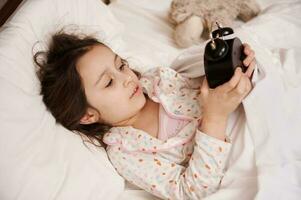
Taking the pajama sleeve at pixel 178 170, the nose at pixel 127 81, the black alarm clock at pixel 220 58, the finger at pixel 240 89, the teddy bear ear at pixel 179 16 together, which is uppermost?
the black alarm clock at pixel 220 58

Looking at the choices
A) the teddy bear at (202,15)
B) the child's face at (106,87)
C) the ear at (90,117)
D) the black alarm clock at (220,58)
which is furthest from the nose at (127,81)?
the teddy bear at (202,15)

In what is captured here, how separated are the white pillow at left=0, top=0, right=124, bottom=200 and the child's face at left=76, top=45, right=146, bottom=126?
10cm

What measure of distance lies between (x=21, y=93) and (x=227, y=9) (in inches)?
32.9

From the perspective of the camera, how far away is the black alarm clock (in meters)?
0.80

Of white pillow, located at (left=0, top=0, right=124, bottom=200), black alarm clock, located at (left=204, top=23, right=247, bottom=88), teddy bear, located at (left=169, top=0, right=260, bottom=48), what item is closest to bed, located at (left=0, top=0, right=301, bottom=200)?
white pillow, located at (left=0, top=0, right=124, bottom=200)

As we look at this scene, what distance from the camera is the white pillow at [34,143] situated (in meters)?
0.78

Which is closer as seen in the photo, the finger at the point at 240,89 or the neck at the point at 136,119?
the finger at the point at 240,89

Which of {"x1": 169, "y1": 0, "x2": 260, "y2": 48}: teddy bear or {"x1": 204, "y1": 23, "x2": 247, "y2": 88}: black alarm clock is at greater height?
{"x1": 204, "y1": 23, "x2": 247, "y2": 88}: black alarm clock

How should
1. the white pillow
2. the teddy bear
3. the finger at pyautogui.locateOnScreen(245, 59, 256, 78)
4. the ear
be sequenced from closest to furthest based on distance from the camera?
the white pillow
the finger at pyautogui.locateOnScreen(245, 59, 256, 78)
the ear
the teddy bear

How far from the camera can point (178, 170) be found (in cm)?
93

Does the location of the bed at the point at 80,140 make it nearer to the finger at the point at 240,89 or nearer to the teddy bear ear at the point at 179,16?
the finger at the point at 240,89

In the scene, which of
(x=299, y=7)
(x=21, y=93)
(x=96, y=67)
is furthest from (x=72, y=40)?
(x=299, y=7)

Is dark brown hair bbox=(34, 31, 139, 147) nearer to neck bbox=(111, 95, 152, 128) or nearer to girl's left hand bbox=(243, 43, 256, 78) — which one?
neck bbox=(111, 95, 152, 128)

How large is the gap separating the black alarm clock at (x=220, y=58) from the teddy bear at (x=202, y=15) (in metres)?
0.47
